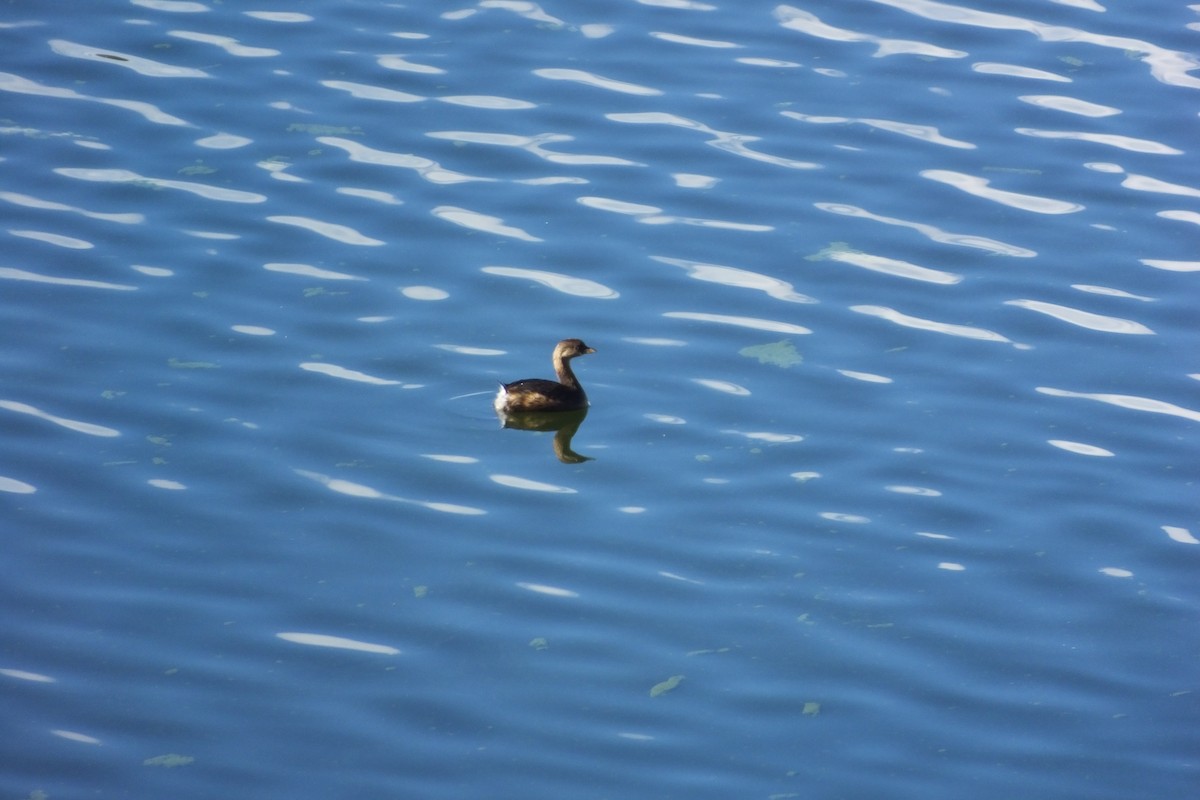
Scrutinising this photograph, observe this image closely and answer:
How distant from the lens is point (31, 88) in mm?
16469

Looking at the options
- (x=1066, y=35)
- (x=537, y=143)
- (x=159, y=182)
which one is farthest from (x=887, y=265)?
(x=159, y=182)

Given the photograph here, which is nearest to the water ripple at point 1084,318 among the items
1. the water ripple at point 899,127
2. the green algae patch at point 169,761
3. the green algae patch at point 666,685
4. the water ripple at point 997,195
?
the water ripple at point 997,195

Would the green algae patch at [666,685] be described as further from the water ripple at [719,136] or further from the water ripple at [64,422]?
the water ripple at [719,136]

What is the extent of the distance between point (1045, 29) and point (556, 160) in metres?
5.66

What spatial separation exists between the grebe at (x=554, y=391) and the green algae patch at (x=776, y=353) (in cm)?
118

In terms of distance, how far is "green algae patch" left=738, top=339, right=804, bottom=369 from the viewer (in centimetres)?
1296

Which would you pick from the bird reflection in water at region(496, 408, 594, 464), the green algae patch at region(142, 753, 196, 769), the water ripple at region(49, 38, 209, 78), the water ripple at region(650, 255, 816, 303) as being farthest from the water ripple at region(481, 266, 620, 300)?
the green algae patch at region(142, 753, 196, 769)

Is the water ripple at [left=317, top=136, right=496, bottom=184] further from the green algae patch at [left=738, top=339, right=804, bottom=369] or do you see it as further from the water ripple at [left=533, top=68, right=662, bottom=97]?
the green algae patch at [left=738, top=339, right=804, bottom=369]

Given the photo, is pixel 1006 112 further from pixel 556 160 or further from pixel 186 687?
pixel 186 687

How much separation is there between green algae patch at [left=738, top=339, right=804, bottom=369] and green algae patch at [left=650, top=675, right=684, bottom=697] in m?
3.84

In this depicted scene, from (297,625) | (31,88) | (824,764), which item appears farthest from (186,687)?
(31,88)

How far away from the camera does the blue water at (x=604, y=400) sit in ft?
30.4

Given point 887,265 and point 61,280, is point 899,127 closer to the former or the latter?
point 887,265

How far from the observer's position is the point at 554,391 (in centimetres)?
1244
